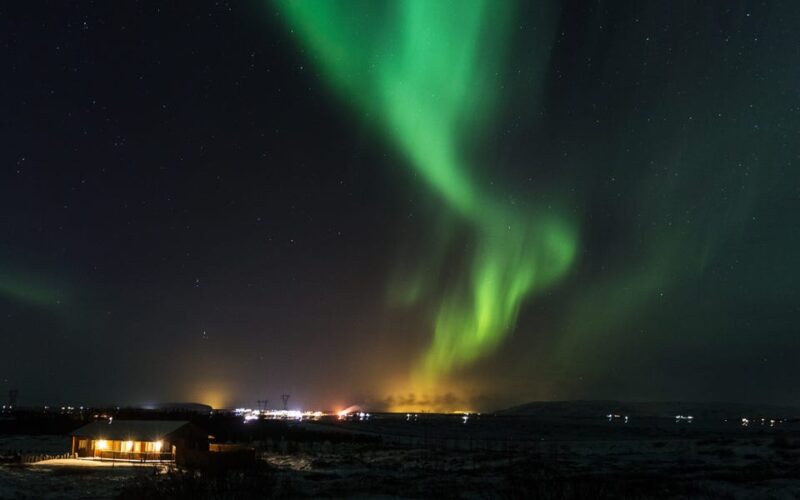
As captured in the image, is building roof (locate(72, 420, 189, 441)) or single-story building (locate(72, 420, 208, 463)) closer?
single-story building (locate(72, 420, 208, 463))

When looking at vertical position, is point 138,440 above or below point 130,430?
below

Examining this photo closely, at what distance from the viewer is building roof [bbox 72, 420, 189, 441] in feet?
176

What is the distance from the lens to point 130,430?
54969 mm

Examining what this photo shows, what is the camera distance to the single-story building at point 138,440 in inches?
2076

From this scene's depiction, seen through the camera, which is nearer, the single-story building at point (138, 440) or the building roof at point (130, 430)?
the single-story building at point (138, 440)

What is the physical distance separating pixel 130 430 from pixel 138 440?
199 cm

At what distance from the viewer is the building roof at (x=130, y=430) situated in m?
53.6

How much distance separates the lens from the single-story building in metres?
52.7

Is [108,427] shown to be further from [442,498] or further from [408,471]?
[442,498]

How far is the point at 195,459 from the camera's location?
4306 centimetres

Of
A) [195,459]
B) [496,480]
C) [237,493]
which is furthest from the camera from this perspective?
[195,459]

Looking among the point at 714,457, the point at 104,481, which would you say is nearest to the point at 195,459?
the point at 104,481

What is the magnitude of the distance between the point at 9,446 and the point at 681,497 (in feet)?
223

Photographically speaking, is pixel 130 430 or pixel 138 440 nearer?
pixel 138 440
